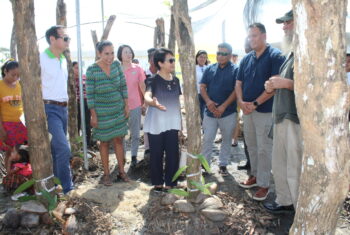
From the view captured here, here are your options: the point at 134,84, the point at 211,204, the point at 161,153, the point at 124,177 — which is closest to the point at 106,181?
the point at 124,177

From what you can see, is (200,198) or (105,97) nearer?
(200,198)

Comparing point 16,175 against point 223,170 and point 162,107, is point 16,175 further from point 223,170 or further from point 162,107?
point 223,170

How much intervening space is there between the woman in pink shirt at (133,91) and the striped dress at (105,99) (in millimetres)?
883

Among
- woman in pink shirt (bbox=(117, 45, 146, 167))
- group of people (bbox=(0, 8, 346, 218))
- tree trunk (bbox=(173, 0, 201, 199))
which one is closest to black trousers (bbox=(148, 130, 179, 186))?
group of people (bbox=(0, 8, 346, 218))

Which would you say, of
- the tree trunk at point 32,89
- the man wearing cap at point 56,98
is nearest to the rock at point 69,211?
the tree trunk at point 32,89

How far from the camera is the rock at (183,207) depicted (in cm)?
311

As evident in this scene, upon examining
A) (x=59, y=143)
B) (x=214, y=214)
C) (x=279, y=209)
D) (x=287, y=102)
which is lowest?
(x=279, y=209)

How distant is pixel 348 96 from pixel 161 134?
240 centimetres

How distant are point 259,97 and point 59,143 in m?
2.27

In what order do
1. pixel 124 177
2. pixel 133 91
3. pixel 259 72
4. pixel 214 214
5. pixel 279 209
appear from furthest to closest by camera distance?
pixel 133 91
pixel 124 177
pixel 259 72
pixel 279 209
pixel 214 214

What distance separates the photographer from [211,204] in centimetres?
312

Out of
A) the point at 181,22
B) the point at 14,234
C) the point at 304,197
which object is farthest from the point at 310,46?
the point at 14,234

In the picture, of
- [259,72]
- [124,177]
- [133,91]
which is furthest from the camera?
[133,91]

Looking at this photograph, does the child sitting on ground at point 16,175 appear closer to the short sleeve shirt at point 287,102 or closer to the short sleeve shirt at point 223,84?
the short sleeve shirt at point 223,84
